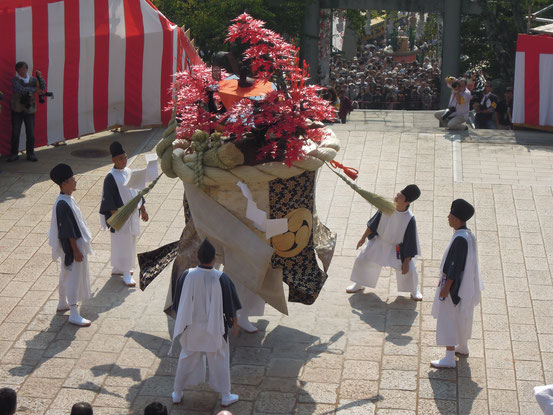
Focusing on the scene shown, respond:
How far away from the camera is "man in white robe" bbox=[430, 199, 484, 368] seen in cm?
700

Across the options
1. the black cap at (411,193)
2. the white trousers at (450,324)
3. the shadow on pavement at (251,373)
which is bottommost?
the shadow on pavement at (251,373)

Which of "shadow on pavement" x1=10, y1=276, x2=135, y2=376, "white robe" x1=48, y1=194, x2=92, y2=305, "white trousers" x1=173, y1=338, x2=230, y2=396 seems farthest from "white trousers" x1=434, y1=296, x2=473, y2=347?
"white robe" x1=48, y1=194, x2=92, y2=305

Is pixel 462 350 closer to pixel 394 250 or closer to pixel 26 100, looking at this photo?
pixel 394 250

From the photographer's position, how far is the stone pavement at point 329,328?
22.2 feet

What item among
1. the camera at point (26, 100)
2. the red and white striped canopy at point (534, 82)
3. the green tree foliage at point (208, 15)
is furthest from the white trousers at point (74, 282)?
the green tree foliage at point (208, 15)

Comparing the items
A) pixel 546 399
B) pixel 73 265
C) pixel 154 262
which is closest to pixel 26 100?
pixel 73 265

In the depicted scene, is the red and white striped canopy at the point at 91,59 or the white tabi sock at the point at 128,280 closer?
the white tabi sock at the point at 128,280

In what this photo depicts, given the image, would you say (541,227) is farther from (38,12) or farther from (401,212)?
(38,12)

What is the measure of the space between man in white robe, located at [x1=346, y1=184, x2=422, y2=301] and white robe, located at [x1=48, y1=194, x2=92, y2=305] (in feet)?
9.33

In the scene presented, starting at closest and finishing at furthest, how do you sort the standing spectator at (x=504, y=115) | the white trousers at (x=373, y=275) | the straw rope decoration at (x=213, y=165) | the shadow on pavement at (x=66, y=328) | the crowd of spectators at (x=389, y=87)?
the straw rope decoration at (x=213, y=165) < the shadow on pavement at (x=66, y=328) < the white trousers at (x=373, y=275) < the standing spectator at (x=504, y=115) < the crowd of spectators at (x=389, y=87)

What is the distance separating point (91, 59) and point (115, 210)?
5.78m

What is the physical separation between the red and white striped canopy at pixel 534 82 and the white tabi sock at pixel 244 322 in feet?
30.9

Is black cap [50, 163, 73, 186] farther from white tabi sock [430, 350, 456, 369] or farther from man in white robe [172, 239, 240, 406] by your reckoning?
white tabi sock [430, 350, 456, 369]

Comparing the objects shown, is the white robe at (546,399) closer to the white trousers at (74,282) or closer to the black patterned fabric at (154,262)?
the black patterned fabric at (154,262)
